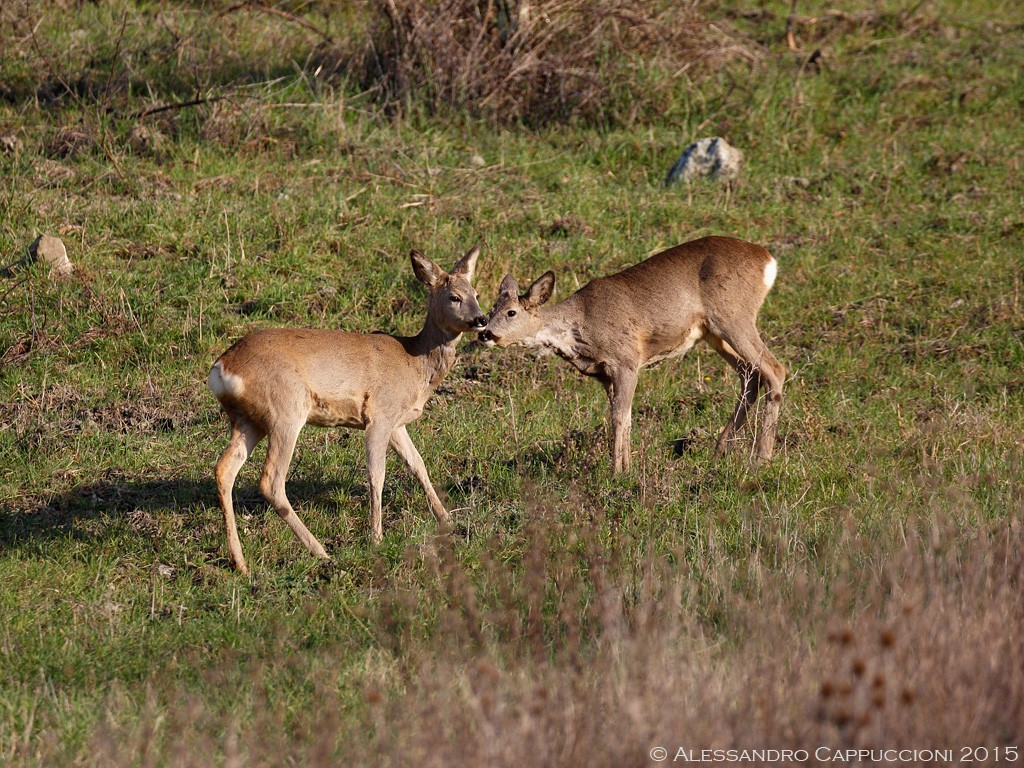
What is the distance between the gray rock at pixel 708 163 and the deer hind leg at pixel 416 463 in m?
5.11

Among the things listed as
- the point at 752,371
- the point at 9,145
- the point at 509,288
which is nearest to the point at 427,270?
the point at 509,288

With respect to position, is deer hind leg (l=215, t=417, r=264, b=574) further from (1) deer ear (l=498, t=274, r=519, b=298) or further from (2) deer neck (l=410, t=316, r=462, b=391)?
(1) deer ear (l=498, t=274, r=519, b=298)

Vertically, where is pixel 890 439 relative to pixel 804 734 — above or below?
below

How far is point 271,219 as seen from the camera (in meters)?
10.5

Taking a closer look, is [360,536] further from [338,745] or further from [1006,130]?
[1006,130]

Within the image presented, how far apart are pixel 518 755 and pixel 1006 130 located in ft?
35.6

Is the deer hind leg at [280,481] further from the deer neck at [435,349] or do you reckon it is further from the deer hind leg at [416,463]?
the deer neck at [435,349]

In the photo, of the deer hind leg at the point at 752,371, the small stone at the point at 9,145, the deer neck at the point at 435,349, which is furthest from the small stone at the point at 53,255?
the deer hind leg at the point at 752,371

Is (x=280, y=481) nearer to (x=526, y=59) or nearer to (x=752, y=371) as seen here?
(x=752, y=371)

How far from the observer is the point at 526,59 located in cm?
1246

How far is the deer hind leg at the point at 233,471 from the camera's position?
6711mm

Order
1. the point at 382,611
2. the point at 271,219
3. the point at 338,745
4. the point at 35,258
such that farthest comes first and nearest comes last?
the point at 271,219 < the point at 35,258 < the point at 382,611 < the point at 338,745

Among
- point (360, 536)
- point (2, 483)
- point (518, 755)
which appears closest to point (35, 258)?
point (2, 483)

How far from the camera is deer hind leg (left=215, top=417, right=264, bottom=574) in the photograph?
6711mm
